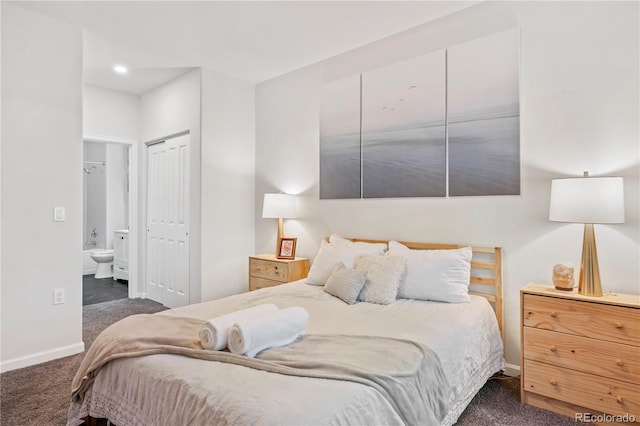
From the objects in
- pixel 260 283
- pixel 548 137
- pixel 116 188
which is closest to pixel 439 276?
pixel 548 137

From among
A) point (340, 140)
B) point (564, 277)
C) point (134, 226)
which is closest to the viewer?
point (564, 277)

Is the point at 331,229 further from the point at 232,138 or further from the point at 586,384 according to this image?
the point at 586,384

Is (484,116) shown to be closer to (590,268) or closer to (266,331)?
(590,268)

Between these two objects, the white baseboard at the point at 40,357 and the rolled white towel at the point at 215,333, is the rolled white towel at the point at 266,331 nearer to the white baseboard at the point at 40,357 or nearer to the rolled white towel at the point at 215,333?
the rolled white towel at the point at 215,333

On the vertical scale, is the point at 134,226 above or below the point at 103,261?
above

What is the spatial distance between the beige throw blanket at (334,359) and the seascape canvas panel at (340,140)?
1964mm

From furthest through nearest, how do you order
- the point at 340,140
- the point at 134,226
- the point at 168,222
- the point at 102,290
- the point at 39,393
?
the point at 102,290
the point at 134,226
the point at 168,222
the point at 340,140
the point at 39,393

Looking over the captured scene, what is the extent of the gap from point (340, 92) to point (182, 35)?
1536 millimetres

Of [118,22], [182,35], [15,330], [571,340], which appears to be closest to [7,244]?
[15,330]

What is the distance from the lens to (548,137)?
2.41 metres

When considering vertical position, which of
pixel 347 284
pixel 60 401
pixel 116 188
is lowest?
pixel 60 401

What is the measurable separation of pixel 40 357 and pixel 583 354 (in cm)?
377

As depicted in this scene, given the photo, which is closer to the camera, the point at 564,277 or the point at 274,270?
the point at 564,277

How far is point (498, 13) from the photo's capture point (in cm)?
262
